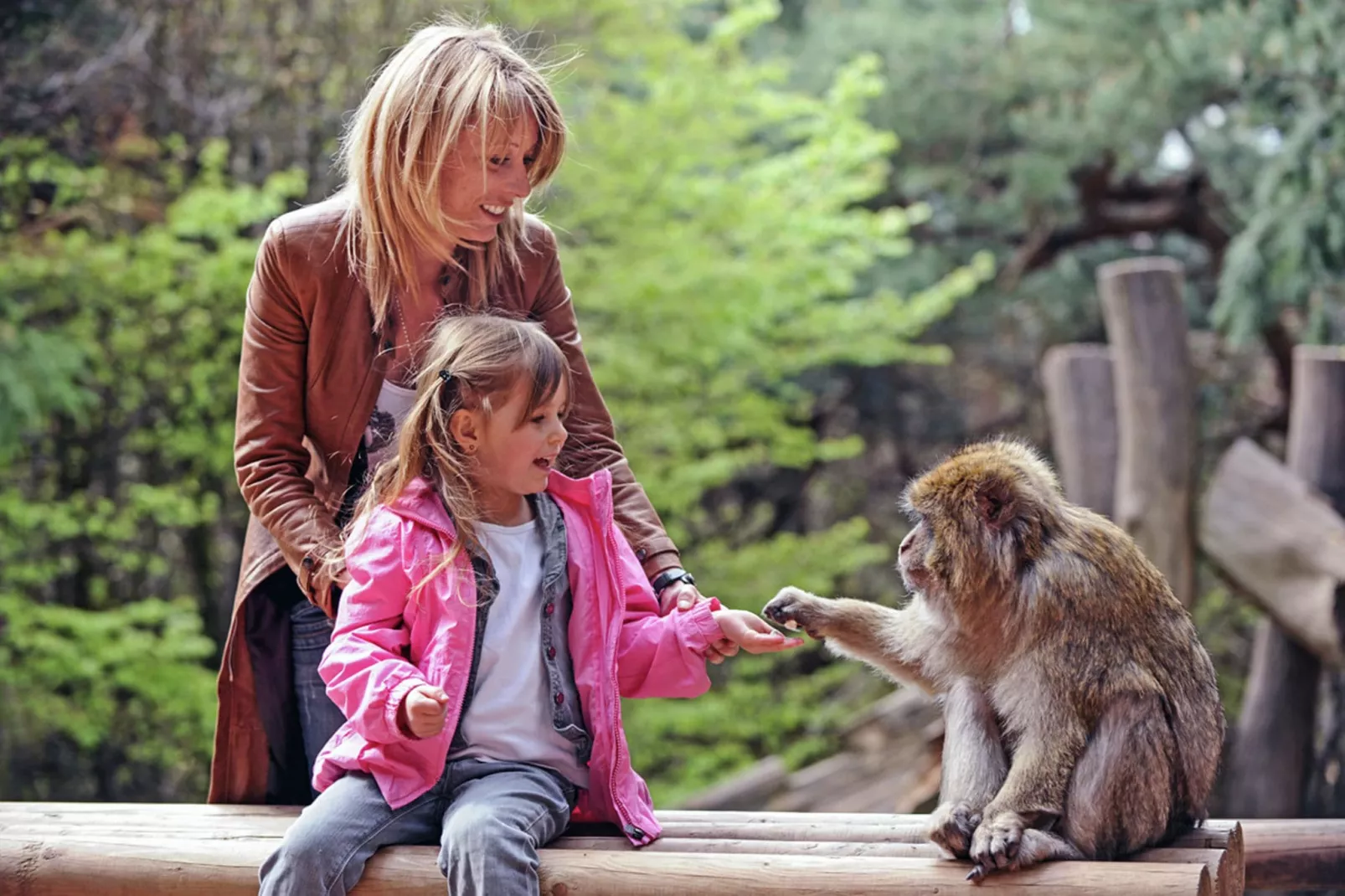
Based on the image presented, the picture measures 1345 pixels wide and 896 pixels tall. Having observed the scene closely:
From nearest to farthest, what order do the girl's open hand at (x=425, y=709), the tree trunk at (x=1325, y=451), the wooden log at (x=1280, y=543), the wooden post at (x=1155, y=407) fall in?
the girl's open hand at (x=425, y=709) → the wooden log at (x=1280, y=543) → the tree trunk at (x=1325, y=451) → the wooden post at (x=1155, y=407)

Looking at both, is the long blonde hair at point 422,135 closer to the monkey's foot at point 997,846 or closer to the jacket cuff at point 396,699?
the jacket cuff at point 396,699

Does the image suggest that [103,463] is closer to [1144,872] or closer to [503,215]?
[503,215]

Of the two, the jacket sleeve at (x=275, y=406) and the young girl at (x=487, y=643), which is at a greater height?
the jacket sleeve at (x=275, y=406)

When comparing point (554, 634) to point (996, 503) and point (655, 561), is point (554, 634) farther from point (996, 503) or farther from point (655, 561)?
point (996, 503)

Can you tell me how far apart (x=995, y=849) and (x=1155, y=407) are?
4.04 meters

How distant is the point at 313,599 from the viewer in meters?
2.58

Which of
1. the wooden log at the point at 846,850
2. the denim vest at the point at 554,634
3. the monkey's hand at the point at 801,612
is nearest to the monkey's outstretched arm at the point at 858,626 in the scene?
the monkey's hand at the point at 801,612

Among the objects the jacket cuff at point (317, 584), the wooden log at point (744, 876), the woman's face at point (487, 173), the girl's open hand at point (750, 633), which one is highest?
A: the woman's face at point (487, 173)

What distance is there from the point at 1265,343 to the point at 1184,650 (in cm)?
611

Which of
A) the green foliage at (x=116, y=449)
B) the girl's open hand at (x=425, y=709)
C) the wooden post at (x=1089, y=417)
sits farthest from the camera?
the wooden post at (x=1089, y=417)

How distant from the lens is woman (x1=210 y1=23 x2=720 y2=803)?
2.50 m

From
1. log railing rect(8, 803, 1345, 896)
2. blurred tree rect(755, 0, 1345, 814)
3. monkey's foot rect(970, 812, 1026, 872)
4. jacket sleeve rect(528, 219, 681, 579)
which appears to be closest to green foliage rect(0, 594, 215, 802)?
log railing rect(8, 803, 1345, 896)

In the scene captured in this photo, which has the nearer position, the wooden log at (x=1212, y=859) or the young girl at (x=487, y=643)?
the young girl at (x=487, y=643)

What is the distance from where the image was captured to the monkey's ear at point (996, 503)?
2600mm
